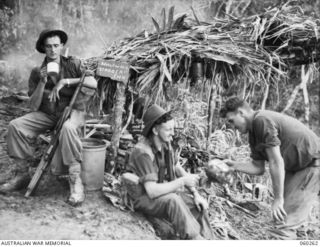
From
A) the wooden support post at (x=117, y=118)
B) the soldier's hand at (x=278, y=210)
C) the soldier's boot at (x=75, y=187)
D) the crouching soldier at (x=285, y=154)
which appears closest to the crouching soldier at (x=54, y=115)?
the soldier's boot at (x=75, y=187)

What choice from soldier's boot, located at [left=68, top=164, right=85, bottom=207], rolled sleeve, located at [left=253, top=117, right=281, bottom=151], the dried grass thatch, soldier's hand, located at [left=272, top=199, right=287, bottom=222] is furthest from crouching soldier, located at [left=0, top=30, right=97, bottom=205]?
soldier's hand, located at [left=272, top=199, right=287, bottom=222]

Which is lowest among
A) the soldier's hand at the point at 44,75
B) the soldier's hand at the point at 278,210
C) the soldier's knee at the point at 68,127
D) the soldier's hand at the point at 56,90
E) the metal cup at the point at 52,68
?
the soldier's hand at the point at 278,210

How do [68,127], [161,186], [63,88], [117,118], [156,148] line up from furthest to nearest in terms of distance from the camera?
[117,118], [63,88], [68,127], [156,148], [161,186]

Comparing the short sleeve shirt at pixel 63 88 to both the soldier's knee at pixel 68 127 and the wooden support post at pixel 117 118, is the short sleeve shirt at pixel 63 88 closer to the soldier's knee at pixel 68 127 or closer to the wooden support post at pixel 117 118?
the soldier's knee at pixel 68 127

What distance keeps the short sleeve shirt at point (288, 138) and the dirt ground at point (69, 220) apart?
1.14m

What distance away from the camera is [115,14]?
30.5 ft

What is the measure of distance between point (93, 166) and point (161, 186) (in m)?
1.08

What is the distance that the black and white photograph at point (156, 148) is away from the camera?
290cm

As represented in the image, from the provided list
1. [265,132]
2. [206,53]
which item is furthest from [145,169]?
[206,53]

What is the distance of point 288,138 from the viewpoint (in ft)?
9.90

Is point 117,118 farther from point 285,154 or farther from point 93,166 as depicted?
point 285,154

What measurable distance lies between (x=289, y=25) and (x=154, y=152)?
2.61 m

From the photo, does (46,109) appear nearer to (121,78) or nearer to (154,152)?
(121,78)

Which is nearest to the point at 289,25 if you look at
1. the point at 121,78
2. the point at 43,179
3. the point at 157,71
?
the point at 157,71
